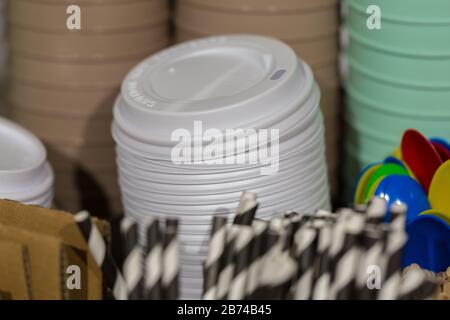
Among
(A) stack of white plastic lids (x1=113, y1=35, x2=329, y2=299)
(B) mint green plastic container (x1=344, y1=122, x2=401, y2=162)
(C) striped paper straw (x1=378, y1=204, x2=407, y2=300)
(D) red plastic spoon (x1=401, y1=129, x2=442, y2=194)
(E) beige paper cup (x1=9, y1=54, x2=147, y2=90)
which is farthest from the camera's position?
(E) beige paper cup (x1=9, y1=54, x2=147, y2=90)

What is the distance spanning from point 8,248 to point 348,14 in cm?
83

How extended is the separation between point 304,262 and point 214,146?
0.32 metres

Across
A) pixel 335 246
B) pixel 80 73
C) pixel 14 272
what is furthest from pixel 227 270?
pixel 80 73

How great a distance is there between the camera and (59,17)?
5.35 feet

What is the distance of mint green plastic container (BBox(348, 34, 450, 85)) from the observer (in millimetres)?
1461

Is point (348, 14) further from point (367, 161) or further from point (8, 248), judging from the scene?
point (8, 248)

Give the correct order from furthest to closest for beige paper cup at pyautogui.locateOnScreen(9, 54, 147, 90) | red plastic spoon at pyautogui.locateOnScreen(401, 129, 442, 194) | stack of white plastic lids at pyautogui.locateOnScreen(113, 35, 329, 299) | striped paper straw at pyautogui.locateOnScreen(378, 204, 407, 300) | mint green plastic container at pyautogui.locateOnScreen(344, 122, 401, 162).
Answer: beige paper cup at pyautogui.locateOnScreen(9, 54, 147, 90) → mint green plastic container at pyautogui.locateOnScreen(344, 122, 401, 162) → red plastic spoon at pyautogui.locateOnScreen(401, 129, 442, 194) → stack of white plastic lids at pyautogui.locateOnScreen(113, 35, 329, 299) → striped paper straw at pyautogui.locateOnScreen(378, 204, 407, 300)

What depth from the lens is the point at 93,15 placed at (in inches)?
64.0

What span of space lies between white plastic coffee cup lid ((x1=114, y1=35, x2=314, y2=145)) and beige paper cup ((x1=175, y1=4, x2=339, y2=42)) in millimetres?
64

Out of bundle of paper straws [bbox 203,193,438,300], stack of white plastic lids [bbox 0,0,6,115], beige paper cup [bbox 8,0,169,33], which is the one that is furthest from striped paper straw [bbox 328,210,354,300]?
stack of white plastic lids [bbox 0,0,6,115]

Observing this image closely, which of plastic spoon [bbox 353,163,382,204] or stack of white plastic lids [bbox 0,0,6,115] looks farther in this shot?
stack of white plastic lids [bbox 0,0,6,115]

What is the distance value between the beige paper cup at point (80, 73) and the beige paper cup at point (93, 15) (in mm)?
73

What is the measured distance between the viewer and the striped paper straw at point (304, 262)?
0.99 metres

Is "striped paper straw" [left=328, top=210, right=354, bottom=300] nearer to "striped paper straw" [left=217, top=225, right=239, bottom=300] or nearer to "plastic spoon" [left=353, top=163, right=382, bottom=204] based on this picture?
"striped paper straw" [left=217, top=225, right=239, bottom=300]
